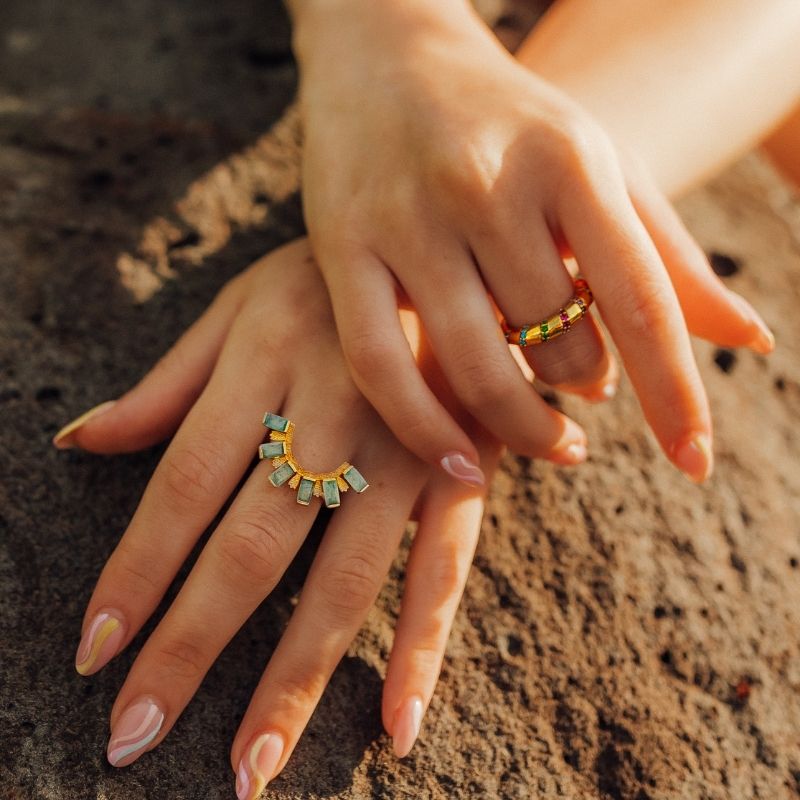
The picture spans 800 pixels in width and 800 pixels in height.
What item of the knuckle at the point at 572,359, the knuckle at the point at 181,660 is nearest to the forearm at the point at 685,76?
the knuckle at the point at 572,359

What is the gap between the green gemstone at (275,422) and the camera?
47.0 inches

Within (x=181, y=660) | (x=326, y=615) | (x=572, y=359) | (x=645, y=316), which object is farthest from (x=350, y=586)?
(x=645, y=316)

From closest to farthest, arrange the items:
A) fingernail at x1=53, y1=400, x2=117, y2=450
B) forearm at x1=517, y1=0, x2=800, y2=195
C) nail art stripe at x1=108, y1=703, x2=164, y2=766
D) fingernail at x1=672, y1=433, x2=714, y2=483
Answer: nail art stripe at x1=108, y1=703, x2=164, y2=766
fingernail at x1=672, y1=433, x2=714, y2=483
fingernail at x1=53, y1=400, x2=117, y2=450
forearm at x1=517, y1=0, x2=800, y2=195

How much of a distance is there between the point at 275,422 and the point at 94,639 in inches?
16.2

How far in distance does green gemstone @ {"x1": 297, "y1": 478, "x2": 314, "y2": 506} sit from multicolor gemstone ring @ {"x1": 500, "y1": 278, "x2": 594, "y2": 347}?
1.30ft

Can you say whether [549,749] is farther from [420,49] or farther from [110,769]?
[420,49]

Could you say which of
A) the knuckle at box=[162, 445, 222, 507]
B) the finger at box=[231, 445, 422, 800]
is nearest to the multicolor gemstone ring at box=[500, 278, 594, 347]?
the finger at box=[231, 445, 422, 800]

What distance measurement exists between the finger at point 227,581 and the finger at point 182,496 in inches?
1.5

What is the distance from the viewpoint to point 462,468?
3.82 ft

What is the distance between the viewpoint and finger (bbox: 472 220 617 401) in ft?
3.86

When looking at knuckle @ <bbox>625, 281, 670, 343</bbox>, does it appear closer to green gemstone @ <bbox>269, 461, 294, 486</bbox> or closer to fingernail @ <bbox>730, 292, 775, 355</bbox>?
fingernail @ <bbox>730, 292, 775, 355</bbox>

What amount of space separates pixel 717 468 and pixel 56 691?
1271 mm

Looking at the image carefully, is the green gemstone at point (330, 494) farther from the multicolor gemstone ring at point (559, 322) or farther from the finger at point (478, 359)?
the multicolor gemstone ring at point (559, 322)

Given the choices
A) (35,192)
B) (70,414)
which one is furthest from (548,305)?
(35,192)
